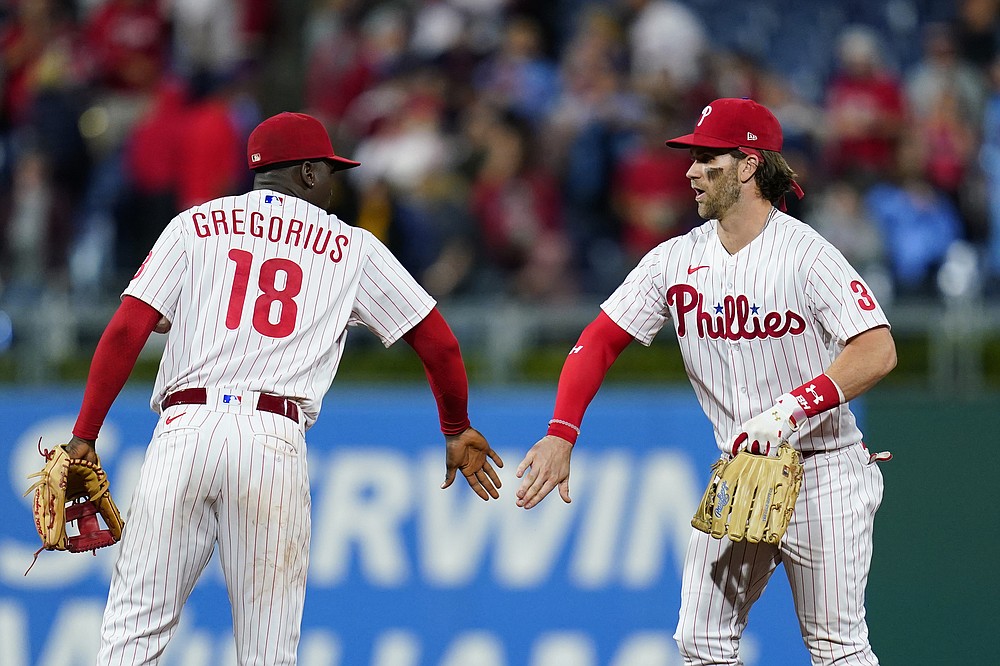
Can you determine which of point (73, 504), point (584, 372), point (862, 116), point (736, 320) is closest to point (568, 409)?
point (584, 372)

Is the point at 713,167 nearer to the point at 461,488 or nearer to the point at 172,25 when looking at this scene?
the point at 461,488

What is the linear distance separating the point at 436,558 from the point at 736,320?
2.63m

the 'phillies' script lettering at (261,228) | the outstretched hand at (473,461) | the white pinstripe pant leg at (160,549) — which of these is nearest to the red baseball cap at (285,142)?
the 'phillies' script lettering at (261,228)

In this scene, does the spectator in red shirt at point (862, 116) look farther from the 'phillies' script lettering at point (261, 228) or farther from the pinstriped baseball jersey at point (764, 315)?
the 'phillies' script lettering at point (261, 228)

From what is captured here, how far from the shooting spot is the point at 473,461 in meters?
5.06

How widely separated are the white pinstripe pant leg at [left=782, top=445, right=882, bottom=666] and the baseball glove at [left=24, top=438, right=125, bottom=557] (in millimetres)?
2263

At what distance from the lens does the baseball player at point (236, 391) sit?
4301 millimetres

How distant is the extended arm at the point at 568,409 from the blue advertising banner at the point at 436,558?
1948 mm

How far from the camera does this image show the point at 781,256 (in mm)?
4570

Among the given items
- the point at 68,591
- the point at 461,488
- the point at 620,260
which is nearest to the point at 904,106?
the point at 620,260

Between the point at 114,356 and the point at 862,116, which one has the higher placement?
the point at 862,116

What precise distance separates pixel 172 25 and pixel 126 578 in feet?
24.3

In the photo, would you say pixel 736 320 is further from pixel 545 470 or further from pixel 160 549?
pixel 160 549

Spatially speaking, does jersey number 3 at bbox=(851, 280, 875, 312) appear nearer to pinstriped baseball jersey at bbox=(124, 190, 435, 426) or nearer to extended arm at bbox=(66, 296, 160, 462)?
pinstriped baseball jersey at bbox=(124, 190, 435, 426)
